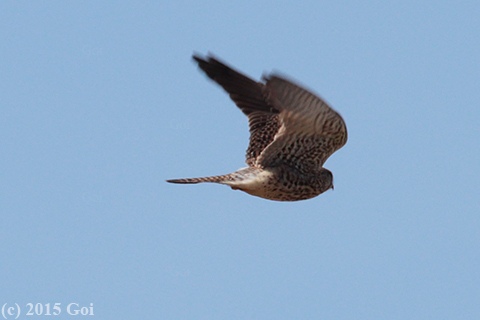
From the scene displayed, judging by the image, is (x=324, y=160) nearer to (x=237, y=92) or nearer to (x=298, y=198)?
(x=298, y=198)

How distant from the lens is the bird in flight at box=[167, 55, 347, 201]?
25.1 feet

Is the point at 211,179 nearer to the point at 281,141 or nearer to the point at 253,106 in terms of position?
the point at 281,141

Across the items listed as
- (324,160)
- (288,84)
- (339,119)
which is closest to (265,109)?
(324,160)

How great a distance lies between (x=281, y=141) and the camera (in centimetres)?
820

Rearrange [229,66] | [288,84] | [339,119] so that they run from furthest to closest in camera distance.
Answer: [229,66]
[339,119]
[288,84]

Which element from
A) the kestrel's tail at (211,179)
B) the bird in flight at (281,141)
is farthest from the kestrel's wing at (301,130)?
the kestrel's tail at (211,179)

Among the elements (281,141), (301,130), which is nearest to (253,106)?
(281,141)

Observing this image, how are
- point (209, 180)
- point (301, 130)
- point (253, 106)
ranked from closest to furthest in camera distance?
point (301, 130) < point (209, 180) < point (253, 106)

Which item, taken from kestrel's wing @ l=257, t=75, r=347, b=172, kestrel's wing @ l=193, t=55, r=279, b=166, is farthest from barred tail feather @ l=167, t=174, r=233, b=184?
kestrel's wing @ l=193, t=55, r=279, b=166

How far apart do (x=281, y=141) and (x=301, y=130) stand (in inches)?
14.6

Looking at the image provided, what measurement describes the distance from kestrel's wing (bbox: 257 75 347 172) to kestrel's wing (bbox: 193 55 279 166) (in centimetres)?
45

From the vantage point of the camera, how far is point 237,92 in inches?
351

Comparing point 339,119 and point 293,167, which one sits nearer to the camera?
point 339,119

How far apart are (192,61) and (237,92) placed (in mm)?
683
